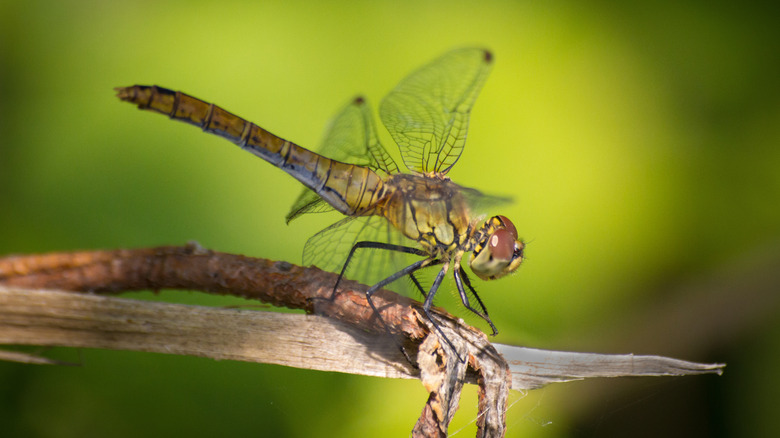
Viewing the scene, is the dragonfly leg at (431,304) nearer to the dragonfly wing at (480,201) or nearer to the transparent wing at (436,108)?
the dragonfly wing at (480,201)

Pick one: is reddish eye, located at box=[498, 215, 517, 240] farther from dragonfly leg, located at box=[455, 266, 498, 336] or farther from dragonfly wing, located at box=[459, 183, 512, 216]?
dragonfly leg, located at box=[455, 266, 498, 336]

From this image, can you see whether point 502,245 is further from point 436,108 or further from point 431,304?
point 436,108

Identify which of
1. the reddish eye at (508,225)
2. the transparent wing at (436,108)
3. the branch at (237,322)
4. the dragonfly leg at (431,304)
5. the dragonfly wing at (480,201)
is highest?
the transparent wing at (436,108)

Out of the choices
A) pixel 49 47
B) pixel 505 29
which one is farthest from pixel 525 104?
pixel 49 47

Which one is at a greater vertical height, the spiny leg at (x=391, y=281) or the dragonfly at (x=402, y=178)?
the dragonfly at (x=402, y=178)

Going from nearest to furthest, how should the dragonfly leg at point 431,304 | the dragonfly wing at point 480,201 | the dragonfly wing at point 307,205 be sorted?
the dragonfly leg at point 431,304
the dragonfly wing at point 480,201
the dragonfly wing at point 307,205

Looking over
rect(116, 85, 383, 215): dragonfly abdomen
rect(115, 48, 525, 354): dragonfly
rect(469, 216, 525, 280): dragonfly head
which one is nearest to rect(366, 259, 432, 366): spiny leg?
rect(115, 48, 525, 354): dragonfly

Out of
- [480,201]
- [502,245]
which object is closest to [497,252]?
[502,245]

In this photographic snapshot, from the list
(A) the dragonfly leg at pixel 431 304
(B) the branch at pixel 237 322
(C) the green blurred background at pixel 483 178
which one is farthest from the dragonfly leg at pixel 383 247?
(B) the branch at pixel 237 322
